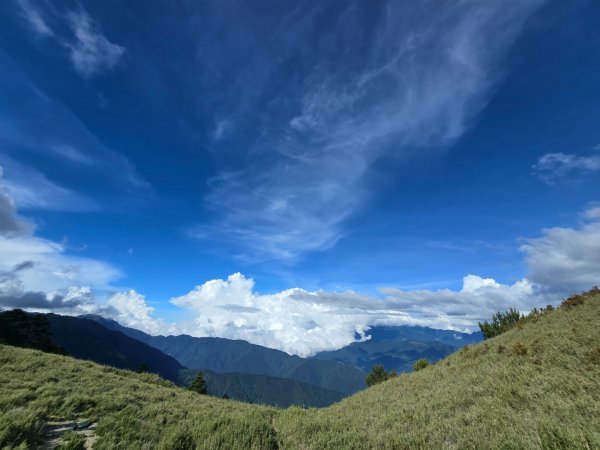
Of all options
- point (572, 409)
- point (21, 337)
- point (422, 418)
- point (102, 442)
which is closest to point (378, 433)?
point (422, 418)

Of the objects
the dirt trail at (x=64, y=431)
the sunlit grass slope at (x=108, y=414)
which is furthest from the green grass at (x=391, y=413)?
the dirt trail at (x=64, y=431)

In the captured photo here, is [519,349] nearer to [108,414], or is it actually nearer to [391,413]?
[391,413]

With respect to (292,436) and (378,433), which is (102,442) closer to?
(292,436)

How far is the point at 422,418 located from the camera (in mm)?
10852

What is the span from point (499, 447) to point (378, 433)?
11.7 ft

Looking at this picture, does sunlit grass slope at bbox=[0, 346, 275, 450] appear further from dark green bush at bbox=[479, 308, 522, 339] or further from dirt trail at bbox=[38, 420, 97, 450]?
dark green bush at bbox=[479, 308, 522, 339]

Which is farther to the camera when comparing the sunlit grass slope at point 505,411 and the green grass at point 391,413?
the green grass at point 391,413

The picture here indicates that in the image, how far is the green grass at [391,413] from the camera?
7.98 meters

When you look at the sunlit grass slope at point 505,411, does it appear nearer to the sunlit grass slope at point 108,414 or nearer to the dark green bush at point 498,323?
the sunlit grass slope at point 108,414

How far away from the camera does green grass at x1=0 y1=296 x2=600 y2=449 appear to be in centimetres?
798

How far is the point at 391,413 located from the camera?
40.9 feet

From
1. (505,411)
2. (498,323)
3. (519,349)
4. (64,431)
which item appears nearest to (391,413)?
(505,411)

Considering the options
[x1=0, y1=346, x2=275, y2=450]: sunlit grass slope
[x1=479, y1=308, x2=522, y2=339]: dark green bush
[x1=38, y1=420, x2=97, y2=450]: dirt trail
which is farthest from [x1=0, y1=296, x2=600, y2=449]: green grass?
[x1=479, y1=308, x2=522, y2=339]: dark green bush

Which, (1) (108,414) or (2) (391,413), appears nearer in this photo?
(1) (108,414)
